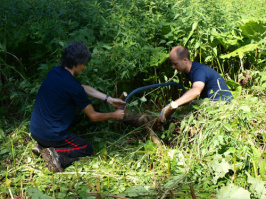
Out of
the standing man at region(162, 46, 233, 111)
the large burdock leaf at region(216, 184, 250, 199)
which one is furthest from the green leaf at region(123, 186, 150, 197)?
the standing man at region(162, 46, 233, 111)

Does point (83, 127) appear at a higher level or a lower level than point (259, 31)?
lower

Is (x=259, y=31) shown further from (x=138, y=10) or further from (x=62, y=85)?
(x=62, y=85)

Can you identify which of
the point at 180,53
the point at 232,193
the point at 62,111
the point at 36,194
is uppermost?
the point at 180,53

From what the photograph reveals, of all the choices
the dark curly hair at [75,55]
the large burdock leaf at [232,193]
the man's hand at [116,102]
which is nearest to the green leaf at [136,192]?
the large burdock leaf at [232,193]

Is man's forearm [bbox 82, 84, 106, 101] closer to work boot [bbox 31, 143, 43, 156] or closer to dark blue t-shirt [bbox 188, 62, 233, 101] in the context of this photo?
work boot [bbox 31, 143, 43, 156]

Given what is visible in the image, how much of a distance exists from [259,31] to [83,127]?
297 cm

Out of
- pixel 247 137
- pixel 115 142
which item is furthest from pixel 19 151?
pixel 247 137

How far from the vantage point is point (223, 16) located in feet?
15.6

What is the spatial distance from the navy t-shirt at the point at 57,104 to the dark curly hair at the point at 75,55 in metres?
0.11

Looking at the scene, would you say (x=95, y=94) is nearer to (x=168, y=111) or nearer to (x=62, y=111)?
(x=62, y=111)

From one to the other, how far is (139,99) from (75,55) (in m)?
1.43

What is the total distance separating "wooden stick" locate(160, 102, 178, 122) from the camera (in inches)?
135

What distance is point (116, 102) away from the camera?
3.65 metres

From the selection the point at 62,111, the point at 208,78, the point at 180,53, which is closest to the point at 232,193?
the point at 208,78
